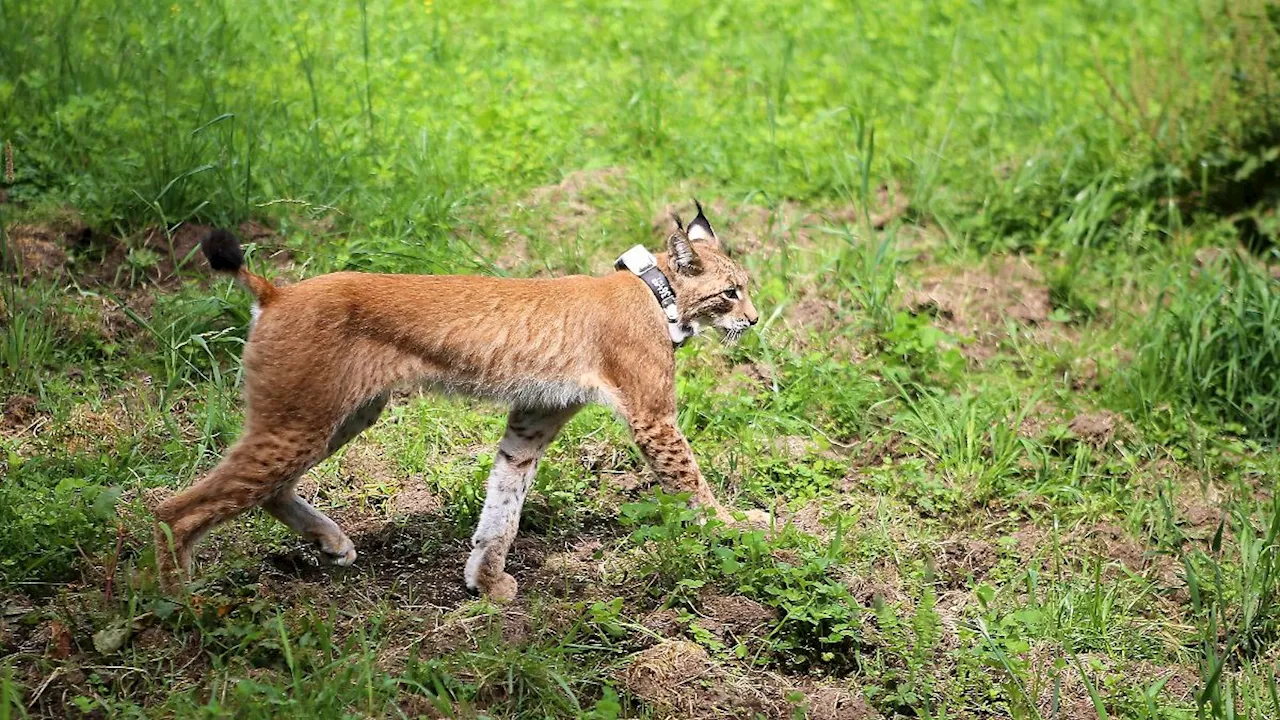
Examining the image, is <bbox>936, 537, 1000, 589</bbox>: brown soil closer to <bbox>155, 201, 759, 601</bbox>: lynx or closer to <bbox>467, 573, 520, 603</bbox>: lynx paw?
<bbox>155, 201, 759, 601</bbox>: lynx

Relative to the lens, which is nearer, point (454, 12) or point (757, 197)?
point (757, 197)

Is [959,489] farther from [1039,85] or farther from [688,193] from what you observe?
[1039,85]

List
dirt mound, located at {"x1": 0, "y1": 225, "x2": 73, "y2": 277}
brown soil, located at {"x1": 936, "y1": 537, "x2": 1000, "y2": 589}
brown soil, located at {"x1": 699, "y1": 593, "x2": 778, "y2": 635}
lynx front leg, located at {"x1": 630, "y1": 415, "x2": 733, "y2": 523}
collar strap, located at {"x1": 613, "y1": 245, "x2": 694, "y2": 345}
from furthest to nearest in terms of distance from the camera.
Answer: dirt mound, located at {"x1": 0, "y1": 225, "x2": 73, "y2": 277} → brown soil, located at {"x1": 936, "y1": 537, "x2": 1000, "y2": 589} → collar strap, located at {"x1": 613, "y1": 245, "x2": 694, "y2": 345} → lynx front leg, located at {"x1": 630, "y1": 415, "x2": 733, "y2": 523} → brown soil, located at {"x1": 699, "y1": 593, "x2": 778, "y2": 635}

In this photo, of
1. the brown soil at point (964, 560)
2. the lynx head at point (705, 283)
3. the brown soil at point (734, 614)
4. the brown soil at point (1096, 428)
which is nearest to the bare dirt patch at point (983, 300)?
the brown soil at point (1096, 428)

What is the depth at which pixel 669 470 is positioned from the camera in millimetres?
5699

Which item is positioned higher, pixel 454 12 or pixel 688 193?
pixel 454 12

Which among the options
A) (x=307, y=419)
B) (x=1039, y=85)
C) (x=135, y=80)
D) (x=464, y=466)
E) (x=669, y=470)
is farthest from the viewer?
(x=1039, y=85)

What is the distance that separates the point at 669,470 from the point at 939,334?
2267mm

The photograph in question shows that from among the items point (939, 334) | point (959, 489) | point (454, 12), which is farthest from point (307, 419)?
point (454, 12)

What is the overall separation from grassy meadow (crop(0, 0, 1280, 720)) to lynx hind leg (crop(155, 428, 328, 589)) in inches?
3.8

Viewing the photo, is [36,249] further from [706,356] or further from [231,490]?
[706,356]

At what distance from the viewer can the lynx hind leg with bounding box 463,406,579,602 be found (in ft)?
18.0

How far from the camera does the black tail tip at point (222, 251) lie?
491cm

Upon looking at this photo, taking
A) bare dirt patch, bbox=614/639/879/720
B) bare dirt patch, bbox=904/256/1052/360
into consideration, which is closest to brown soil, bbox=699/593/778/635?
bare dirt patch, bbox=614/639/879/720
